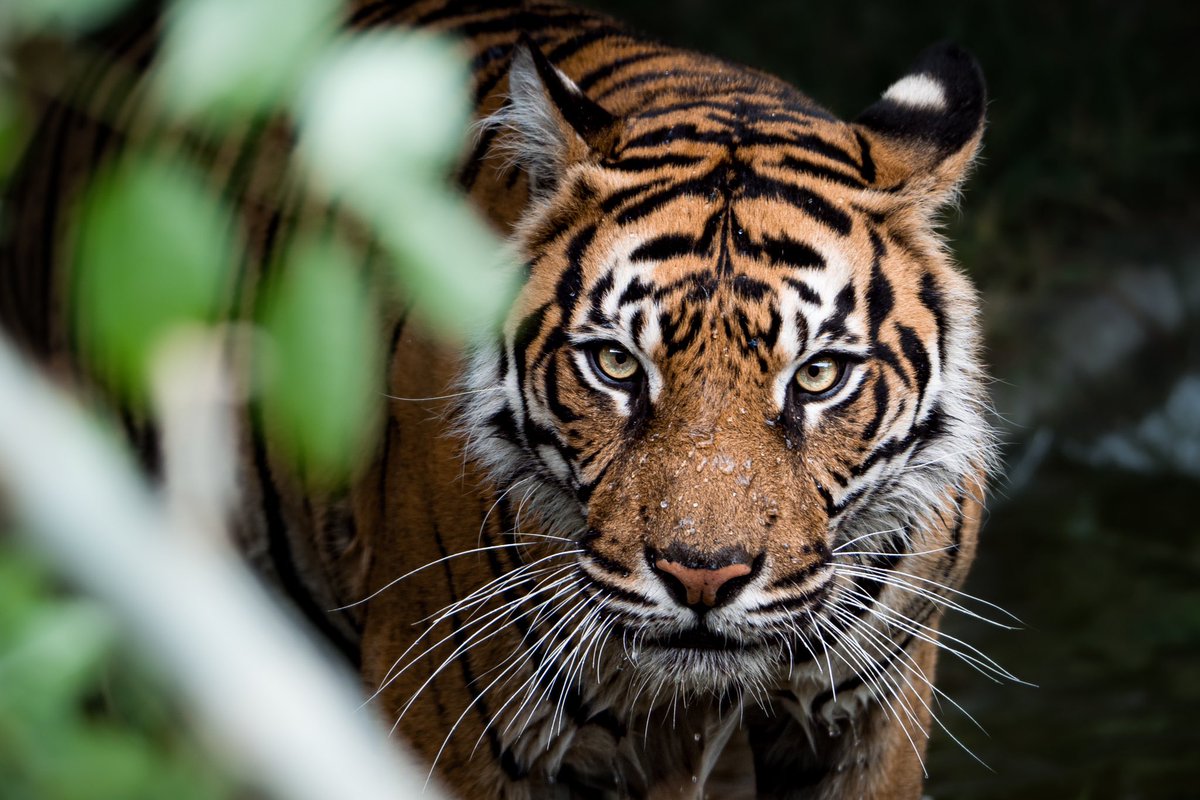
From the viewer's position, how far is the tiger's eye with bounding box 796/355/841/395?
195 centimetres

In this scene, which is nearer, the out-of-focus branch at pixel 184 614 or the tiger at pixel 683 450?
the out-of-focus branch at pixel 184 614

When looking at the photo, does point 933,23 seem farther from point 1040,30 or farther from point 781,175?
point 781,175

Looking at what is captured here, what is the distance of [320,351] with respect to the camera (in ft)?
1.96

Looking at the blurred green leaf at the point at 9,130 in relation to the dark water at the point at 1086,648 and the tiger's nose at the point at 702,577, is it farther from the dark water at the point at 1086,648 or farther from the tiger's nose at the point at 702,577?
the dark water at the point at 1086,648

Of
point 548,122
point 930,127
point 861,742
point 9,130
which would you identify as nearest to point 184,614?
point 9,130

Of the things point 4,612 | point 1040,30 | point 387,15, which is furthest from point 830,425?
point 1040,30

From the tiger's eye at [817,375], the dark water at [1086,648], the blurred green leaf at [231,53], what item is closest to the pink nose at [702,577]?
the tiger's eye at [817,375]

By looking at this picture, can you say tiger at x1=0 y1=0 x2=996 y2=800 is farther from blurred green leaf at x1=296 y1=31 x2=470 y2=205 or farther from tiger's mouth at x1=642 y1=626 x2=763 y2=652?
blurred green leaf at x1=296 y1=31 x2=470 y2=205

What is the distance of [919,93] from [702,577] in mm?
914

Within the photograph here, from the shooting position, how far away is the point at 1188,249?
571 cm

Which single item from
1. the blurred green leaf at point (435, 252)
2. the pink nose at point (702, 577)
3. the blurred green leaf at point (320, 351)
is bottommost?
the pink nose at point (702, 577)

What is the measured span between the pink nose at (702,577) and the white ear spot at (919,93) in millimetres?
846

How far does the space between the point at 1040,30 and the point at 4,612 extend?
568 centimetres

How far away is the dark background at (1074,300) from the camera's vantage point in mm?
4180
